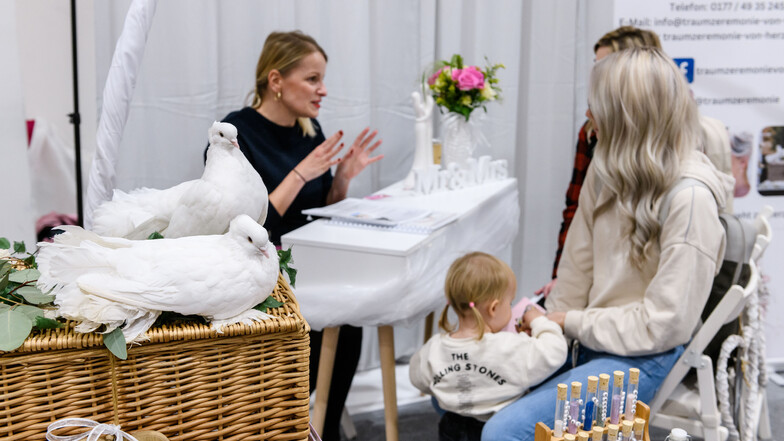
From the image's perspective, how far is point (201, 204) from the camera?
0.89 metres

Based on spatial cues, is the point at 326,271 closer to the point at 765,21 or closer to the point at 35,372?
the point at 35,372

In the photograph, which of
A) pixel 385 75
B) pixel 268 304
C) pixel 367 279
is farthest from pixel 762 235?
pixel 268 304

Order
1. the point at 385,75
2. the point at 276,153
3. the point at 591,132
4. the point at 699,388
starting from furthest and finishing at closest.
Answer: the point at 385,75
the point at 591,132
the point at 276,153
the point at 699,388

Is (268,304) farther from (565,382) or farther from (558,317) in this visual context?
(558,317)

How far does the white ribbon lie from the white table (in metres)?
0.93

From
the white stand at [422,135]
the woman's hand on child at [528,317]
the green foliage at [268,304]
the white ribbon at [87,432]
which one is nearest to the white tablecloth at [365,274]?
the woman's hand on child at [528,317]

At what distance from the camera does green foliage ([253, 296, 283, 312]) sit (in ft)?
2.74

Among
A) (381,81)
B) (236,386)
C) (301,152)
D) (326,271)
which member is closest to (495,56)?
(381,81)

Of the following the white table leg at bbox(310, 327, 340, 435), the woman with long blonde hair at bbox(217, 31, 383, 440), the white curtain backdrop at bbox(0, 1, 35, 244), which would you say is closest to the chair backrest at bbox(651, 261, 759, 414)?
the white table leg at bbox(310, 327, 340, 435)

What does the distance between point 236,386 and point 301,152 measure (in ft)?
4.75

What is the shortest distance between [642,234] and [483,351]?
42 cm

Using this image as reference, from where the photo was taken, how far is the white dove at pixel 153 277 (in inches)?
29.2

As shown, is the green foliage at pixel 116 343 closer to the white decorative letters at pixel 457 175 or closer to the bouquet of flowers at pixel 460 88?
the white decorative letters at pixel 457 175

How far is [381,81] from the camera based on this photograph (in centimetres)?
259
